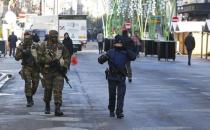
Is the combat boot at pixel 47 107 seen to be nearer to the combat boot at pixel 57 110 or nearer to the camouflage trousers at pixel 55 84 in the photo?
the combat boot at pixel 57 110

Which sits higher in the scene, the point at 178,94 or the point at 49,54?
the point at 49,54

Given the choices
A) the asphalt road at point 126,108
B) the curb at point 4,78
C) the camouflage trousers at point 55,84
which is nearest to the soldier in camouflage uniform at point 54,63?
the camouflage trousers at point 55,84

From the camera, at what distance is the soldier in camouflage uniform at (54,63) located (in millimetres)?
12930

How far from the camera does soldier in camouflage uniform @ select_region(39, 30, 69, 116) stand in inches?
509

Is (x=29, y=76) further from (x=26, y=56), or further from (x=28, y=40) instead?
(x=28, y=40)

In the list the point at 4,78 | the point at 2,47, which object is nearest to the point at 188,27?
the point at 2,47

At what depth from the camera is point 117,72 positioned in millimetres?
12945

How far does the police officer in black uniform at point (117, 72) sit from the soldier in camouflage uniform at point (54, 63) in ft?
2.46

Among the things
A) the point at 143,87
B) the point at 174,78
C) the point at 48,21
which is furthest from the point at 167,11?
the point at 143,87

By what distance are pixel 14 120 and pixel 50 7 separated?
117589 mm

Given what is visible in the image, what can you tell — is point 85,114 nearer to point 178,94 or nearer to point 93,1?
point 178,94

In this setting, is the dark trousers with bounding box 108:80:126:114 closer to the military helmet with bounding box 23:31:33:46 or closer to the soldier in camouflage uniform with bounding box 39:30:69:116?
the soldier in camouflage uniform with bounding box 39:30:69:116

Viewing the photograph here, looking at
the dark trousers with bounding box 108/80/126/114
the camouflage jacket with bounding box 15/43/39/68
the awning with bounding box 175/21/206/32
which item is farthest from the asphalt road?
the awning with bounding box 175/21/206/32

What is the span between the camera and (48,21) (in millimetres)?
58750
